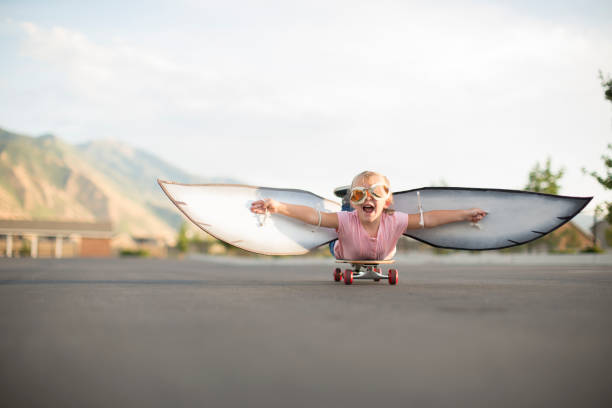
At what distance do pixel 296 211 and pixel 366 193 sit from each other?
108 cm

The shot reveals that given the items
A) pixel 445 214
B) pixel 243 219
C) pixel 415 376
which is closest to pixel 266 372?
pixel 415 376

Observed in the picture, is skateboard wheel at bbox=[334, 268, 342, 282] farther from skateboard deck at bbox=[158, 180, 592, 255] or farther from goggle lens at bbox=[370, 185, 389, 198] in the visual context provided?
goggle lens at bbox=[370, 185, 389, 198]

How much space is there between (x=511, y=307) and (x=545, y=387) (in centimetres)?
253

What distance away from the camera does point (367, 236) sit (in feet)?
24.7

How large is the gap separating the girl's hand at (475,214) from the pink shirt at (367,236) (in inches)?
36.6

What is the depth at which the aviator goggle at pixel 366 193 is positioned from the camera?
7.27 m

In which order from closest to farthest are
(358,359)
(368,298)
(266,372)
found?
(266,372) → (358,359) → (368,298)

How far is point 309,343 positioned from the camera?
2.95 meters

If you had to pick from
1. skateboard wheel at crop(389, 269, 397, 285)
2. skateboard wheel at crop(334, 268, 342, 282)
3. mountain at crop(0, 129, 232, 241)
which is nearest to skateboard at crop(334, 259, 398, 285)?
skateboard wheel at crop(389, 269, 397, 285)

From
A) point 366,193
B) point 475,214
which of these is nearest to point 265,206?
point 366,193

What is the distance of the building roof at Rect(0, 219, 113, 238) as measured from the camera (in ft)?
179

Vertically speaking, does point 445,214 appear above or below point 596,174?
below

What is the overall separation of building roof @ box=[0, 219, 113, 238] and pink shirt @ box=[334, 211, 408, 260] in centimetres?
5421

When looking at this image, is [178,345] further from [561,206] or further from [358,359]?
[561,206]
